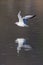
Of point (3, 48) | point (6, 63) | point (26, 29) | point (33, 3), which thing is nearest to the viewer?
point (6, 63)

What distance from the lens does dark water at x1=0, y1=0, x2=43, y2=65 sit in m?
0.86

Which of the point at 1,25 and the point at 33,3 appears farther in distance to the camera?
the point at 33,3

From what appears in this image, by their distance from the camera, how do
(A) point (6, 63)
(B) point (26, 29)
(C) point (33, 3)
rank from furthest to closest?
1. (C) point (33, 3)
2. (B) point (26, 29)
3. (A) point (6, 63)

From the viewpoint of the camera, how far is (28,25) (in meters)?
1.17

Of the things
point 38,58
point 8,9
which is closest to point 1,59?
point 38,58

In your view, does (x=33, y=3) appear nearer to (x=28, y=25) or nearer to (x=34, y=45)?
(x=28, y=25)

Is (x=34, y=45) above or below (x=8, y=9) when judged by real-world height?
below

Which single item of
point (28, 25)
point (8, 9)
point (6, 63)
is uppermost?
point (8, 9)

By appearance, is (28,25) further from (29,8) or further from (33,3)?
(33,3)

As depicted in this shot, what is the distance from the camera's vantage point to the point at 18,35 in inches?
42.8

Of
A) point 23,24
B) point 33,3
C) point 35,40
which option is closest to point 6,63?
point 35,40

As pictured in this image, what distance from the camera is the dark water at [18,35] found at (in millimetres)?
861

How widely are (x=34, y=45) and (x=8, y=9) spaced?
0.53m

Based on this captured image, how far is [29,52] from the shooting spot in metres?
0.93
